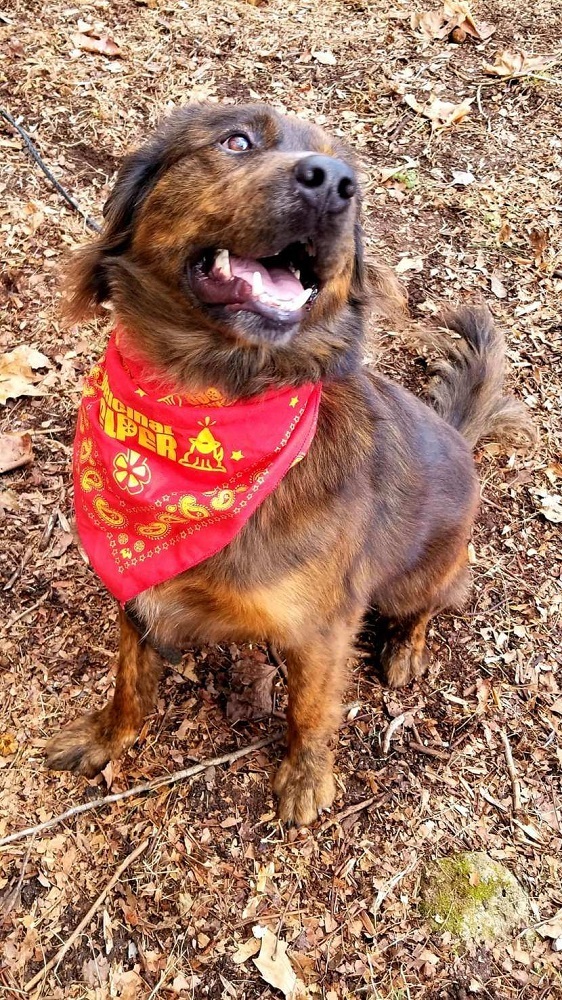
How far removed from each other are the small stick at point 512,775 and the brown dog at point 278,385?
2.83ft

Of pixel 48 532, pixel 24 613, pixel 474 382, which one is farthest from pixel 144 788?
pixel 474 382

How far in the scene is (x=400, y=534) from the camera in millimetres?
3156

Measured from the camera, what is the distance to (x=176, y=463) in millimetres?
2566

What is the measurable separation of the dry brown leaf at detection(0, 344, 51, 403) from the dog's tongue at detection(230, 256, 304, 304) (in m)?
2.26

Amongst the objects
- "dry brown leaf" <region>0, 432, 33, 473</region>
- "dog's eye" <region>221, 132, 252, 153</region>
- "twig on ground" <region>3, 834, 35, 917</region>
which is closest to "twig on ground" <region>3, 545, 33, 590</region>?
"dry brown leaf" <region>0, 432, 33, 473</region>

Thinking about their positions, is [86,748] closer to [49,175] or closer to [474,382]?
[474,382]

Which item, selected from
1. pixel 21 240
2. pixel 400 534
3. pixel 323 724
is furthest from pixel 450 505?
pixel 21 240

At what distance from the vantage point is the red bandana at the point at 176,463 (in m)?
2.49

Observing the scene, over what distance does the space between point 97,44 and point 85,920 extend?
19.1ft

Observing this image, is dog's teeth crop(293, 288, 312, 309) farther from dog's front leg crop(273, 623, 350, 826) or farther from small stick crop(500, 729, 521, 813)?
small stick crop(500, 729, 521, 813)

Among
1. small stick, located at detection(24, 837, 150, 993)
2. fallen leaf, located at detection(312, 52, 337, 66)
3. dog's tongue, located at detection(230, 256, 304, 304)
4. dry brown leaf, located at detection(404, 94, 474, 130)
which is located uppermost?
dog's tongue, located at detection(230, 256, 304, 304)

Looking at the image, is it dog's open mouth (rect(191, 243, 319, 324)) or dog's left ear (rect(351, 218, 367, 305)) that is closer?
dog's open mouth (rect(191, 243, 319, 324))

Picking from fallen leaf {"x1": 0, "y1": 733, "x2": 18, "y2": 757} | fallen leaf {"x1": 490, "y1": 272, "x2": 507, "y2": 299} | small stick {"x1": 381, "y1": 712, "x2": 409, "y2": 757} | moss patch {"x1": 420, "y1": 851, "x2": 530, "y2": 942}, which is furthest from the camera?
fallen leaf {"x1": 490, "y1": 272, "x2": 507, "y2": 299}

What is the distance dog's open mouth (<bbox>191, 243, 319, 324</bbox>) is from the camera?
2.27 m
